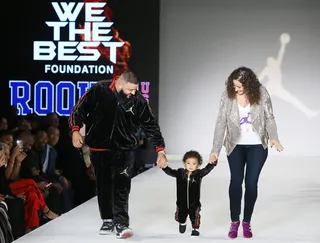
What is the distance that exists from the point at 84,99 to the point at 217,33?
6.01 metres

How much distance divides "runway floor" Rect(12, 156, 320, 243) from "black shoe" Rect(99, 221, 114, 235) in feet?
0.14

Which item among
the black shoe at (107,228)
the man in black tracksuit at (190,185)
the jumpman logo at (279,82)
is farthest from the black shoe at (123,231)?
the jumpman logo at (279,82)

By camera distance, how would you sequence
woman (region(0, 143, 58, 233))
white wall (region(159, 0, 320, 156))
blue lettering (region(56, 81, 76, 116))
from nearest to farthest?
woman (region(0, 143, 58, 233)) < blue lettering (region(56, 81, 76, 116)) < white wall (region(159, 0, 320, 156))

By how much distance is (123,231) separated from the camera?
11.1ft

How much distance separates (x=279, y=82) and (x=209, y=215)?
5235 millimetres

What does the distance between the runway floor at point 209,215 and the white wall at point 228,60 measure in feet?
8.83

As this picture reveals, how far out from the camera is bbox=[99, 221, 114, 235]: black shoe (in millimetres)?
3518

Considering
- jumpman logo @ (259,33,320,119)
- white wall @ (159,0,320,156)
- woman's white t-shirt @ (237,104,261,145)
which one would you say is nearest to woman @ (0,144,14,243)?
woman's white t-shirt @ (237,104,261,145)

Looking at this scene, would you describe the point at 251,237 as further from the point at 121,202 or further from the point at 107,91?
the point at 107,91

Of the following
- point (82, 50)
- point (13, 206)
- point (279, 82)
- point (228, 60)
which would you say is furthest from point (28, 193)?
point (279, 82)

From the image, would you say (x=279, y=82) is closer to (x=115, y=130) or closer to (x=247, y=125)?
(x=247, y=125)

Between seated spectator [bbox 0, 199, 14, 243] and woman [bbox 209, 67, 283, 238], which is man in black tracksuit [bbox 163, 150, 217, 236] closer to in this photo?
woman [bbox 209, 67, 283, 238]

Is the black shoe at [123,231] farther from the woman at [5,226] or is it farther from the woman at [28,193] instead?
the woman at [28,193]

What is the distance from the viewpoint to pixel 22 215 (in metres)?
3.92
